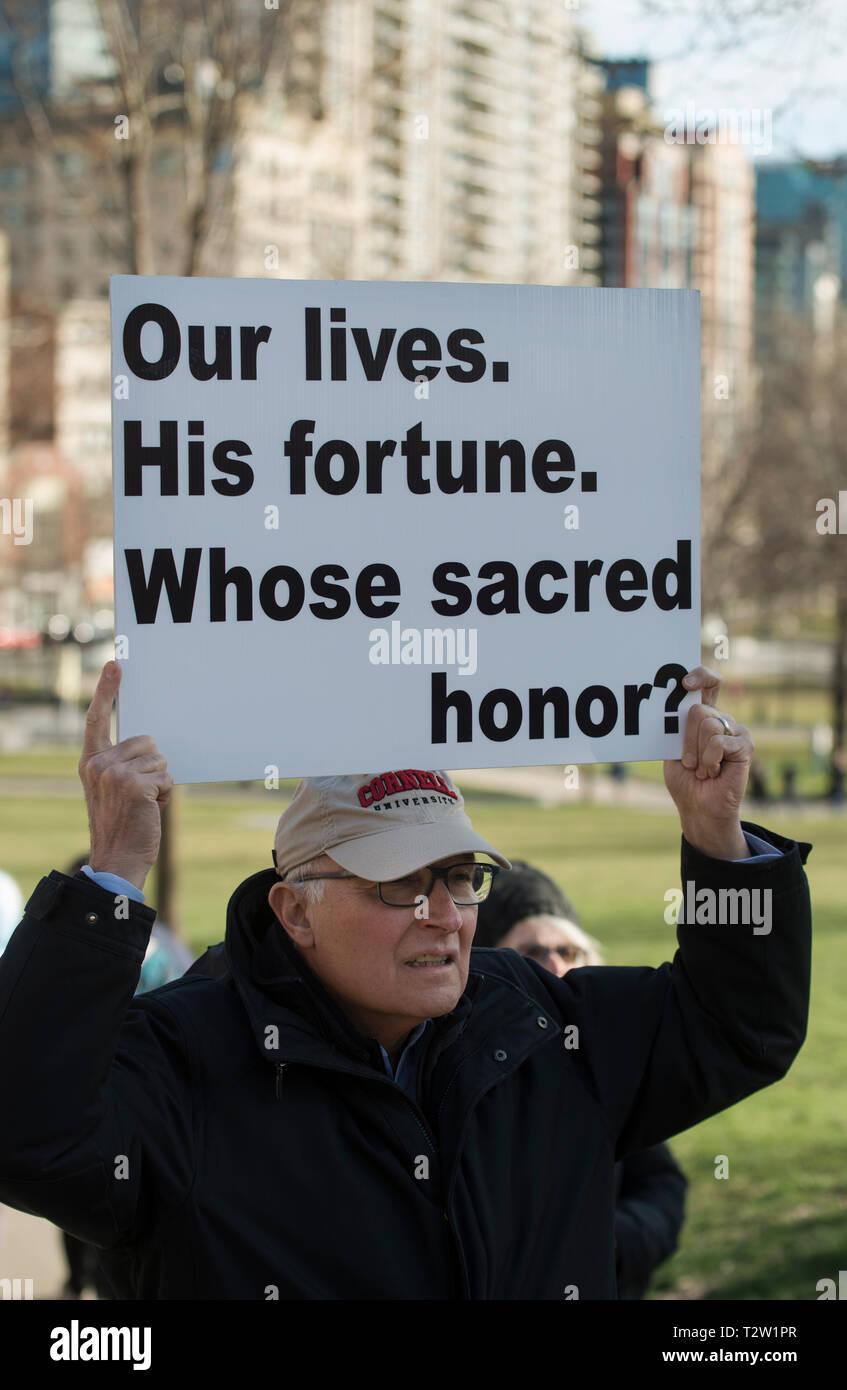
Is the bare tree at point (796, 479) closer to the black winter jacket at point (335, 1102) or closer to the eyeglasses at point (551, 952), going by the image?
the eyeglasses at point (551, 952)

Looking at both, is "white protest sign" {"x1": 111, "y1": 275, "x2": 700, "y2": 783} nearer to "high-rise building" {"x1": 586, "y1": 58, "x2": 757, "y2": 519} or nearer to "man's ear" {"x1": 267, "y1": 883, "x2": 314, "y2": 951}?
"man's ear" {"x1": 267, "y1": 883, "x2": 314, "y2": 951}

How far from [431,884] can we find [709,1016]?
54 cm

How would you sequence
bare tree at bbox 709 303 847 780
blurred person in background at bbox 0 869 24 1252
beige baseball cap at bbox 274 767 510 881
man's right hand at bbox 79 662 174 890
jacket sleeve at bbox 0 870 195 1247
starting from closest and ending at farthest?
jacket sleeve at bbox 0 870 195 1247 → man's right hand at bbox 79 662 174 890 → beige baseball cap at bbox 274 767 510 881 → blurred person in background at bbox 0 869 24 1252 → bare tree at bbox 709 303 847 780

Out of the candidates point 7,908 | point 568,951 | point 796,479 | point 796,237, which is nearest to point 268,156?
point 796,237

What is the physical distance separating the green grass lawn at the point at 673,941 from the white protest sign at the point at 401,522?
3333 mm

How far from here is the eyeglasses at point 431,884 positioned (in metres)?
2.35

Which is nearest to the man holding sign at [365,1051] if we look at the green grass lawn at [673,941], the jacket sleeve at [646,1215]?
the jacket sleeve at [646,1215]

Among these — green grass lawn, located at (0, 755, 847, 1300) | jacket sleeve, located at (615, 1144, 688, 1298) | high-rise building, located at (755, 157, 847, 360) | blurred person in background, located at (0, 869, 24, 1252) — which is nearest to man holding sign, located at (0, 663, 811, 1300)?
jacket sleeve, located at (615, 1144, 688, 1298)

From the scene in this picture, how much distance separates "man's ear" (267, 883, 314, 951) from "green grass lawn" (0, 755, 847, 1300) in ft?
11.1

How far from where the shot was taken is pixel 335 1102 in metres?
2.27

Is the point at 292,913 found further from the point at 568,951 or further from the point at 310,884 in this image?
the point at 568,951

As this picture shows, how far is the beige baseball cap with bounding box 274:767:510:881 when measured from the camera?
7.70 feet

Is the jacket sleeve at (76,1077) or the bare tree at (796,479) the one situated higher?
the bare tree at (796,479)
